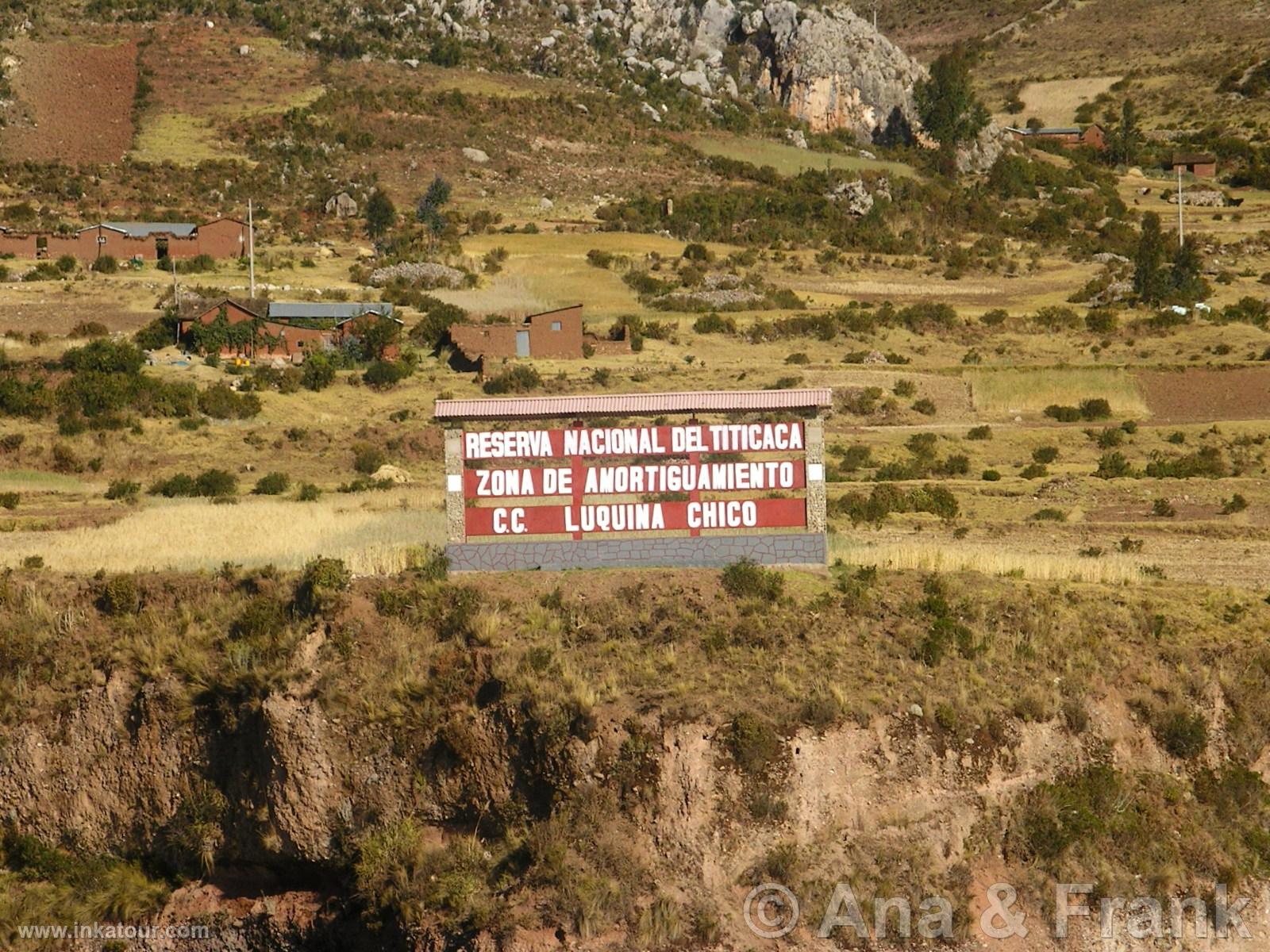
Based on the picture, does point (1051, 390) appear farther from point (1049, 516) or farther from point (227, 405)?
point (227, 405)

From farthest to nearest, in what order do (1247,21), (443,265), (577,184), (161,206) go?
(1247,21) < (577,184) < (161,206) < (443,265)

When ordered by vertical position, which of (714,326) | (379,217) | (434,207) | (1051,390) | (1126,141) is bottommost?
(1051,390)

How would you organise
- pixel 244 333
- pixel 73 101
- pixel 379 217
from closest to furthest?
pixel 244 333 < pixel 379 217 < pixel 73 101

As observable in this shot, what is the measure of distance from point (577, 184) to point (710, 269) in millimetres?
28446

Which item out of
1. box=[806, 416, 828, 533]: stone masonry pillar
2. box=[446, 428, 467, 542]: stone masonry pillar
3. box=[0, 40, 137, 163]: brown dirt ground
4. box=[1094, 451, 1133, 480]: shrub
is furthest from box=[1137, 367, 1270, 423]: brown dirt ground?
box=[0, 40, 137, 163]: brown dirt ground

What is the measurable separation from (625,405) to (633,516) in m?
1.80

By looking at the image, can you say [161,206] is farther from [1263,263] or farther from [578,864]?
[578,864]

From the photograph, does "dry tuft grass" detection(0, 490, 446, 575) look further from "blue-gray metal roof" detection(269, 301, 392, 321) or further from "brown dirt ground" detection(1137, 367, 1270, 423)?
"blue-gray metal roof" detection(269, 301, 392, 321)

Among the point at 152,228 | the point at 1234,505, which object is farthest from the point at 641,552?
the point at 152,228

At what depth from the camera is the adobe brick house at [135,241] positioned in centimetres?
8262

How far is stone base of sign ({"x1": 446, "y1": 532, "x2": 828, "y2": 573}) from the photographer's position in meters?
24.9

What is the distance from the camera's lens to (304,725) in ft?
72.7

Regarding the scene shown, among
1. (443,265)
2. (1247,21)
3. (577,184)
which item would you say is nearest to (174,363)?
(443,265)

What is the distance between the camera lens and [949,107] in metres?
133
